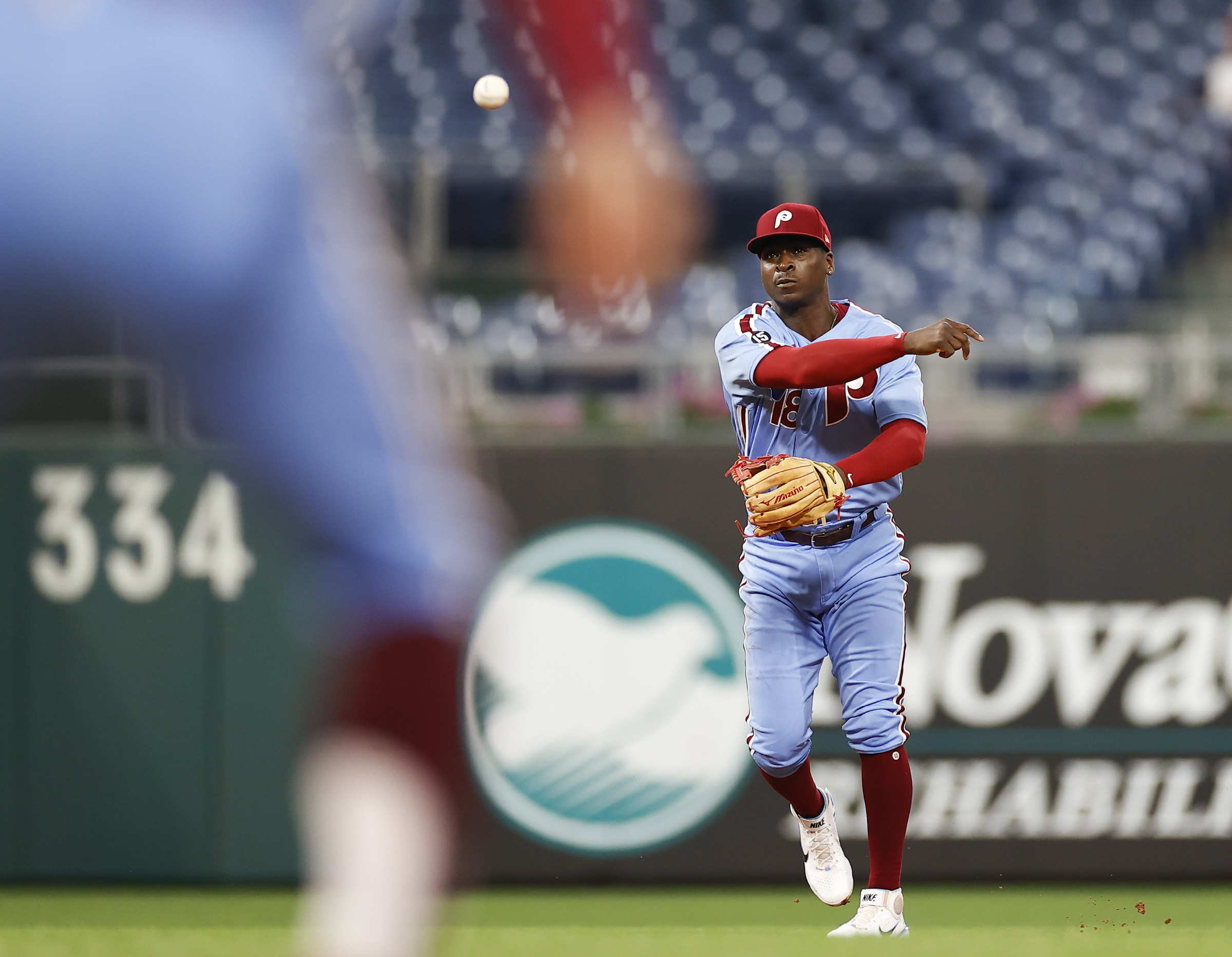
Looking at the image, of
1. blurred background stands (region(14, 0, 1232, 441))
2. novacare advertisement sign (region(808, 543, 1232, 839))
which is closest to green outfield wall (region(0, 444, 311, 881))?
blurred background stands (region(14, 0, 1232, 441))

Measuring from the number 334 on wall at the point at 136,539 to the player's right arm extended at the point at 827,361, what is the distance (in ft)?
8.56

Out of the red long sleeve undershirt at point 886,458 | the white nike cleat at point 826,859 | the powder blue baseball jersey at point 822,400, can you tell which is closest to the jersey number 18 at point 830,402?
the powder blue baseball jersey at point 822,400

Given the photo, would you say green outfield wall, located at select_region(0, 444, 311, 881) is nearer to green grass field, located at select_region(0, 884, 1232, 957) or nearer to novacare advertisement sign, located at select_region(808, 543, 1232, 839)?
green grass field, located at select_region(0, 884, 1232, 957)

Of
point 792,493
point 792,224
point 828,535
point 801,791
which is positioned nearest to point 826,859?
point 801,791

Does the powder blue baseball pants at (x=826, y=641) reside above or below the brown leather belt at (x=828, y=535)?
below

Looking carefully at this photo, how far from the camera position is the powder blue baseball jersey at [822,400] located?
3.44m

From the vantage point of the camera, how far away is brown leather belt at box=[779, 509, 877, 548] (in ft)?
11.7

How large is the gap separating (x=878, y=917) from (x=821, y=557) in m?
0.86

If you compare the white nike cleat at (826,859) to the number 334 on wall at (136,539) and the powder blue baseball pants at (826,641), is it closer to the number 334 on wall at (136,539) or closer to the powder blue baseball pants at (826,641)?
the powder blue baseball pants at (826,641)

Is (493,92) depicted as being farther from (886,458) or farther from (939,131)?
(939,131)

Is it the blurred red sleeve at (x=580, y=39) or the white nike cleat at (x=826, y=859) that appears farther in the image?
the white nike cleat at (x=826, y=859)

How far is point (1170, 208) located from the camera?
1066 centimetres

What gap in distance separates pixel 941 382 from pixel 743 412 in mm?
2585

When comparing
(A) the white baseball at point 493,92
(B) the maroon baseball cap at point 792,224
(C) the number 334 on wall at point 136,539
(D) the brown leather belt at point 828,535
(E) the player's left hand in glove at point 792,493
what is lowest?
(C) the number 334 on wall at point 136,539
